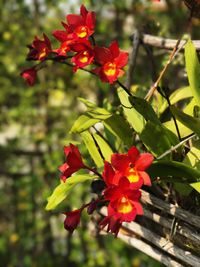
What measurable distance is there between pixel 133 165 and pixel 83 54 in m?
0.26

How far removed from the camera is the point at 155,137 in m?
1.07

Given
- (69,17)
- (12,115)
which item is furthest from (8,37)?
(69,17)

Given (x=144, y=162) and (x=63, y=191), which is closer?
(x=144, y=162)

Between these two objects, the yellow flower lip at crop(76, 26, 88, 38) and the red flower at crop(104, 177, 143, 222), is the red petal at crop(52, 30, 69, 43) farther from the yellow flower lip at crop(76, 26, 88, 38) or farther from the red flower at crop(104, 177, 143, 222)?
the red flower at crop(104, 177, 143, 222)

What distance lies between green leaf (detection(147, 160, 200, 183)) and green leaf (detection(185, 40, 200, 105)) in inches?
6.8

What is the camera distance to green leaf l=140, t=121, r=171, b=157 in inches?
41.8

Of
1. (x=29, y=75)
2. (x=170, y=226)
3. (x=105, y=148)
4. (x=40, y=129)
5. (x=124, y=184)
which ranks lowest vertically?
(x=40, y=129)

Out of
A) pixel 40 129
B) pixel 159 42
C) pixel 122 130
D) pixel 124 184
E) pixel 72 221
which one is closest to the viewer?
pixel 124 184

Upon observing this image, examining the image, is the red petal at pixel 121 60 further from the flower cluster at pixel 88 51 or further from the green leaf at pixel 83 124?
the green leaf at pixel 83 124

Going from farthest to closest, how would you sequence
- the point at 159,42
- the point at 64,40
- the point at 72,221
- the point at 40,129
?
the point at 40,129
the point at 159,42
the point at 64,40
the point at 72,221

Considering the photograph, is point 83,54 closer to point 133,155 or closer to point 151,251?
point 133,155

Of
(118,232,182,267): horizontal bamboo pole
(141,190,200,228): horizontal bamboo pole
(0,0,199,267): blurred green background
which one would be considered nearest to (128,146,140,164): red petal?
(141,190,200,228): horizontal bamboo pole

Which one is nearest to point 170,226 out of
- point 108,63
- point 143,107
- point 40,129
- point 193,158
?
point 193,158

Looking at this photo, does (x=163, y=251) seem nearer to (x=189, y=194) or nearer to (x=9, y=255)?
(x=189, y=194)
